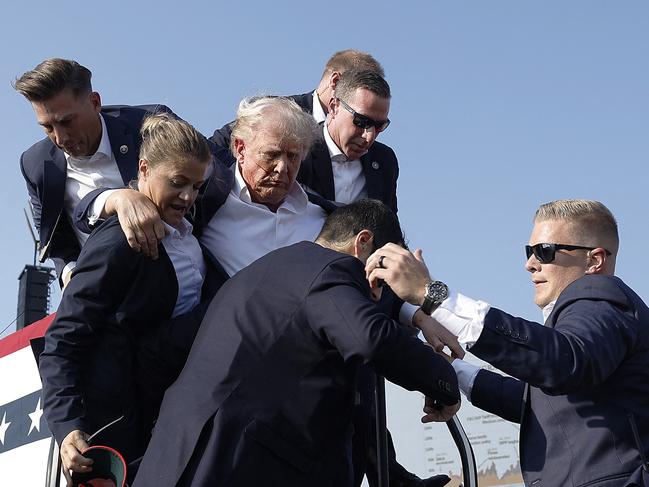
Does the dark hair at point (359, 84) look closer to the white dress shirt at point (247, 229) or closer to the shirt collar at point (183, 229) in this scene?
the white dress shirt at point (247, 229)

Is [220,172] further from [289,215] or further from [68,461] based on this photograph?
[68,461]

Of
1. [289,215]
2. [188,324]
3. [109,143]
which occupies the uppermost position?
[109,143]

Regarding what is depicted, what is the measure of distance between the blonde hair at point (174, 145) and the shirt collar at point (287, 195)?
1.34ft

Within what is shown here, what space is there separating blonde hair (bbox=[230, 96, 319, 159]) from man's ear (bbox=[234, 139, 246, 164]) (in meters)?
0.02

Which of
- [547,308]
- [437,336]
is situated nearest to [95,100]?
[437,336]

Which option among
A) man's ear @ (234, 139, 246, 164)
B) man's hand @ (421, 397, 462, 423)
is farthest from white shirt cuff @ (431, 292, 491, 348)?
man's ear @ (234, 139, 246, 164)

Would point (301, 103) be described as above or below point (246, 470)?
above

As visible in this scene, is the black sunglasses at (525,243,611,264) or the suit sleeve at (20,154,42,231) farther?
the suit sleeve at (20,154,42,231)

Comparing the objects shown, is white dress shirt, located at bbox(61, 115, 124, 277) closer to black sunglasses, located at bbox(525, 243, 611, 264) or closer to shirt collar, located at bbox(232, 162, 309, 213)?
shirt collar, located at bbox(232, 162, 309, 213)

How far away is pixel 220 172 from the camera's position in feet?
13.8

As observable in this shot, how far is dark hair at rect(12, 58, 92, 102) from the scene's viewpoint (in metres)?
4.38

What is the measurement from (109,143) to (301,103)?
1.61 meters

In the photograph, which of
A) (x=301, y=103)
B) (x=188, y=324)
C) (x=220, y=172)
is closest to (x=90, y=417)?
(x=188, y=324)

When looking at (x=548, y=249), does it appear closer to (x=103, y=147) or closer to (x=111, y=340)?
(x=111, y=340)
